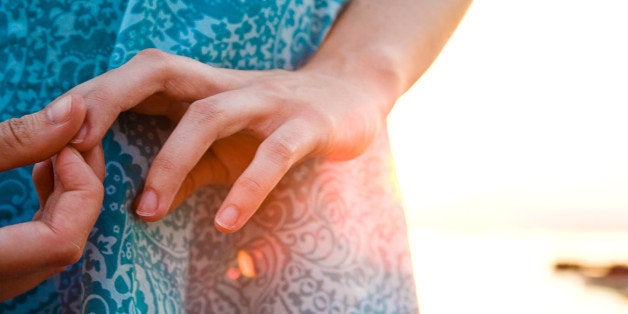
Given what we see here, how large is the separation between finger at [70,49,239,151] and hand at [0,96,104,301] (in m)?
0.02

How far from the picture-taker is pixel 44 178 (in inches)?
17.9

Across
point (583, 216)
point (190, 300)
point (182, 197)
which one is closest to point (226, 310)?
point (190, 300)

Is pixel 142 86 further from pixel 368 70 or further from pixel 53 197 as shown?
pixel 368 70

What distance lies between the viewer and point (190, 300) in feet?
1.86

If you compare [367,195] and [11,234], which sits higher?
[367,195]

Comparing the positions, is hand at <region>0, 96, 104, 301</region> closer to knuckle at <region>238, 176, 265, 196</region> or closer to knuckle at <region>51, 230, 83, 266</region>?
knuckle at <region>51, 230, 83, 266</region>

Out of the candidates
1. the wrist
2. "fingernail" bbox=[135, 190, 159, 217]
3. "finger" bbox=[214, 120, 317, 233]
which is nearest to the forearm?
the wrist

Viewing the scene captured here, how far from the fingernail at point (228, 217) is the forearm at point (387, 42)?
224mm

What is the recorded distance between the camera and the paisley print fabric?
509mm

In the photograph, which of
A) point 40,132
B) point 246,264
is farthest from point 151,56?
point 246,264

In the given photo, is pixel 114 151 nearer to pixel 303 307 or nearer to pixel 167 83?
pixel 167 83

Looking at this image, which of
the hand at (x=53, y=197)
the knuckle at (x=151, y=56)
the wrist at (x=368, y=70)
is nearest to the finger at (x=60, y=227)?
the hand at (x=53, y=197)

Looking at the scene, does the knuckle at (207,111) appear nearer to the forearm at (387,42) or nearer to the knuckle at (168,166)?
the knuckle at (168,166)

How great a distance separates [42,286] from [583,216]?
1507 centimetres
